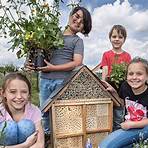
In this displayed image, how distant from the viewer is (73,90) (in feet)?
13.3

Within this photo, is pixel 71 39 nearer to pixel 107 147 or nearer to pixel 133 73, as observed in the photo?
pixel 133 73

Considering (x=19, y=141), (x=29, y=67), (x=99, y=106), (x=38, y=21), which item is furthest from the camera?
(x=99, y=106)

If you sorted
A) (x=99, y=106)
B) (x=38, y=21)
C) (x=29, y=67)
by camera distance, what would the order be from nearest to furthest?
(x=38, y=21) < (x=29, y=67) < (x=99, y=106)

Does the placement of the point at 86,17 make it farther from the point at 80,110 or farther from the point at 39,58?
the point at 80,110

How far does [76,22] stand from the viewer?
4066mm

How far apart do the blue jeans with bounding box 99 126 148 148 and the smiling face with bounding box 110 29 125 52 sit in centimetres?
129

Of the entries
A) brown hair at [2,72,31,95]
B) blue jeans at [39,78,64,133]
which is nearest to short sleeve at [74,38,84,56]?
blue jeans at [39,78,64,133]

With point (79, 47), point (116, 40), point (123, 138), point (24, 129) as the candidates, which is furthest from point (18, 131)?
point (116, 40)

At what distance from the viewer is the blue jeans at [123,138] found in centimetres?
324

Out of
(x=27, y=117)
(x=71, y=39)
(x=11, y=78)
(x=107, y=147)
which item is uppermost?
(x=71, y=39)

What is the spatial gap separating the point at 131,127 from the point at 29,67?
46.6 inches

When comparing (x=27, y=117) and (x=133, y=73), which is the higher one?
(x=133, y=73)

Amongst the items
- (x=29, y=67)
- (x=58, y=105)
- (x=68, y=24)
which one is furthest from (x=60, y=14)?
(x=58, y=105)

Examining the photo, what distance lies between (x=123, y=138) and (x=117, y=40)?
142cm
